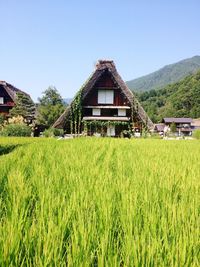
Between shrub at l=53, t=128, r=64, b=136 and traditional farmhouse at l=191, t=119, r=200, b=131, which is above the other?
traditional farmhouse at l=191, t=119, r=200, b=131

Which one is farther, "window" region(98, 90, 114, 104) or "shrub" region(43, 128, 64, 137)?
"window" region(98, 90, 114, 104)

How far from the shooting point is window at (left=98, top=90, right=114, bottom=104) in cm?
2284

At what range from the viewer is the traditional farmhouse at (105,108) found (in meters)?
21.5

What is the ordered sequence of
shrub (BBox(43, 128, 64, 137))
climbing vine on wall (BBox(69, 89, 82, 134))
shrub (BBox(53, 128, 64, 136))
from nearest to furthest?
climbing vine on wall (BBox(69, 89, 82, 134)) → shrub (BBox(43, 128, 64, 137)) → shrub (BBox(53, 128, 64, 136))

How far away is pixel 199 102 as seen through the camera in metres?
71.6

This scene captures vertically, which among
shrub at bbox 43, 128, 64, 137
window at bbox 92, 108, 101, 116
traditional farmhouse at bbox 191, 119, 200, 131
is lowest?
shrub at bbox 43, 128, 64, 137

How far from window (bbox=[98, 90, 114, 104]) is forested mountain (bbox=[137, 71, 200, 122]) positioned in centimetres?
4820

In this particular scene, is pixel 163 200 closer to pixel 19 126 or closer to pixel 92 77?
pixel 19 126

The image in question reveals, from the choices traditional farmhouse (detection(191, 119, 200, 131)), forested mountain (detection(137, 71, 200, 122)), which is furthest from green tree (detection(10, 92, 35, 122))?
forested mountain (detection(137, 71, 200, 122))

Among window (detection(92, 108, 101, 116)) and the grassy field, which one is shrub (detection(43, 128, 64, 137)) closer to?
window (detection(92, 108, 101, 116))

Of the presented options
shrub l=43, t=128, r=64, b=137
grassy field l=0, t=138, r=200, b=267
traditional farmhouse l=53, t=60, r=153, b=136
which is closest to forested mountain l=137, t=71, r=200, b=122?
traditional farmhouse l=53, t=60, r=153, b=136

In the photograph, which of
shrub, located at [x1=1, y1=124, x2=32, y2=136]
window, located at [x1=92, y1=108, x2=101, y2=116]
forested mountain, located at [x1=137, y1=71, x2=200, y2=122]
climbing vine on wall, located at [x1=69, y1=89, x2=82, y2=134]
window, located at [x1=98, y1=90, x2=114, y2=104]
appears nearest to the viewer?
shrub, located at [x1=1, y1=124, x2=32, y2=136]

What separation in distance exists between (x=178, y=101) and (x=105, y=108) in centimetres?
5349

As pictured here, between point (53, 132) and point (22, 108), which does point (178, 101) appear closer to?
point (22, 108)
